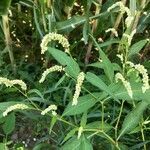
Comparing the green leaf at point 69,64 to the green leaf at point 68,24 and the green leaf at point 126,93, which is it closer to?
the green leaf at point 126,93

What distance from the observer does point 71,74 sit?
5.13 feet

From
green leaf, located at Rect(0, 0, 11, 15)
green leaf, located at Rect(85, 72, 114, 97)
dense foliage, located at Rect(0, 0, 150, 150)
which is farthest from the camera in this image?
green leaf, located at Rect(0, 0, 11, 15)

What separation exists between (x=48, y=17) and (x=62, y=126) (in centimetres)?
45

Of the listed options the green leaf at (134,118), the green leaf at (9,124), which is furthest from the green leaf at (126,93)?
the green leaf at (9,124)

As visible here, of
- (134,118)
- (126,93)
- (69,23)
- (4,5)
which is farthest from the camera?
(69,23)

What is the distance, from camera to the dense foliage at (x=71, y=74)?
162cm

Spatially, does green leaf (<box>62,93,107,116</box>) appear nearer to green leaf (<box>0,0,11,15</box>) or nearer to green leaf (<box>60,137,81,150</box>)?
green leaf (<box>60,137,81,150</box>)

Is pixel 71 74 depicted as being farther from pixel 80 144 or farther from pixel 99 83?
pixel 80 144

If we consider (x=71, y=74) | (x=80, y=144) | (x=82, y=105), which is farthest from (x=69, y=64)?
(x=80, y=144)

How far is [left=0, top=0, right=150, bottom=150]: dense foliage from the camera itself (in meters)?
1.62

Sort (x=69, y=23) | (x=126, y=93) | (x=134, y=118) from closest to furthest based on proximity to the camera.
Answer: (x=126, y=93) < (x=134, y=118) < (x=69, y=23)

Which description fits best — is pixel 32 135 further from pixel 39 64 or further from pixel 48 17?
pixel 48 17

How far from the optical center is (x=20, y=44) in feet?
7.84

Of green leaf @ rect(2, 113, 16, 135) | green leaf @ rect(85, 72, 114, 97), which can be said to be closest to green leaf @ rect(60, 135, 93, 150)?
green leaf @ rect(85, 72, 114, 97)
